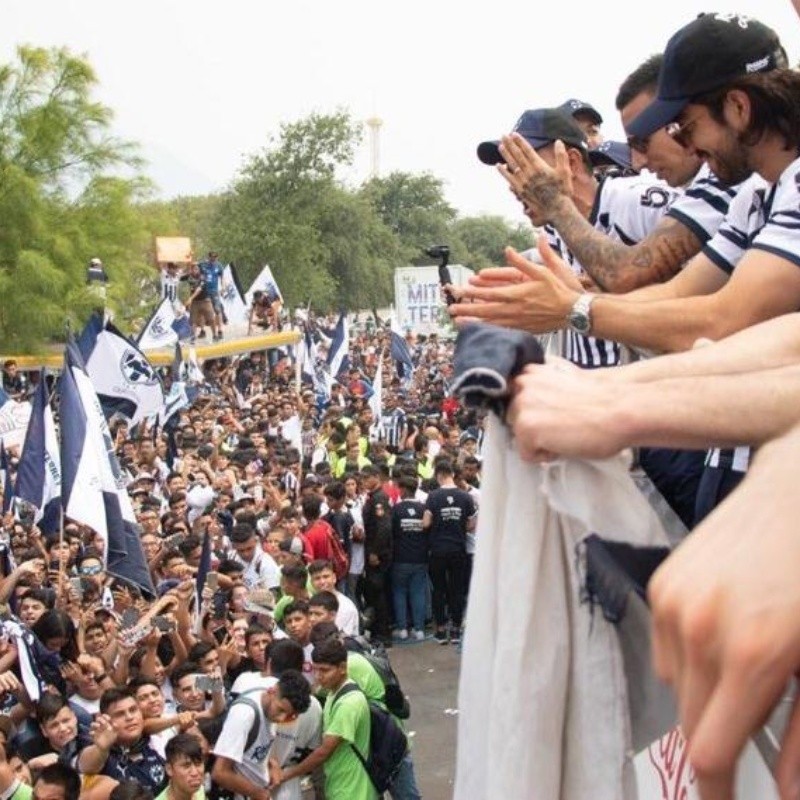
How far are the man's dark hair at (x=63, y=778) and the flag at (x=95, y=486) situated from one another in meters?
2.75

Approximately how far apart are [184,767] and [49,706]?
3.12 feet

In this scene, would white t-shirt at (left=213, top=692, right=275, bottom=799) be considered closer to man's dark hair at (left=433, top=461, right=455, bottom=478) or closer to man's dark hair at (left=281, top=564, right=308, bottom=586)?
man's dark hair at (left=281, top=564, right=308, bottom=586)

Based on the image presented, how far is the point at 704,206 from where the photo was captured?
2.46m

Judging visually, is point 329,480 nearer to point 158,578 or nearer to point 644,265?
point 158,578

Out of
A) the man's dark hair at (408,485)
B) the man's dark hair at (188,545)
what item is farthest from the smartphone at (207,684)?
the man's dark hair at (408,485)

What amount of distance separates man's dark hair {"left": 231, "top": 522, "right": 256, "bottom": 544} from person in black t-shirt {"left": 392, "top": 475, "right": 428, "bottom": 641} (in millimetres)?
2542

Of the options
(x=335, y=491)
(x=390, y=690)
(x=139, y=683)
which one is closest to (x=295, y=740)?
(x=390, y=690)

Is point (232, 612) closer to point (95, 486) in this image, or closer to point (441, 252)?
point (95, 486)

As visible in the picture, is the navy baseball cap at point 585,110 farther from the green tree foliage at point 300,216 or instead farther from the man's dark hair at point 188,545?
the green tree foliage at point 300,216

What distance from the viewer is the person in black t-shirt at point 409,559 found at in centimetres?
Answer: 1166

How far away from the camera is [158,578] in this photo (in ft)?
30.0

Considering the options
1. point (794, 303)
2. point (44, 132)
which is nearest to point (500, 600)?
point (794, 303)

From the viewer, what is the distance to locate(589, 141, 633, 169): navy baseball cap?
11.7 ft

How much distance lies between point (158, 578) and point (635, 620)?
26.2ft
